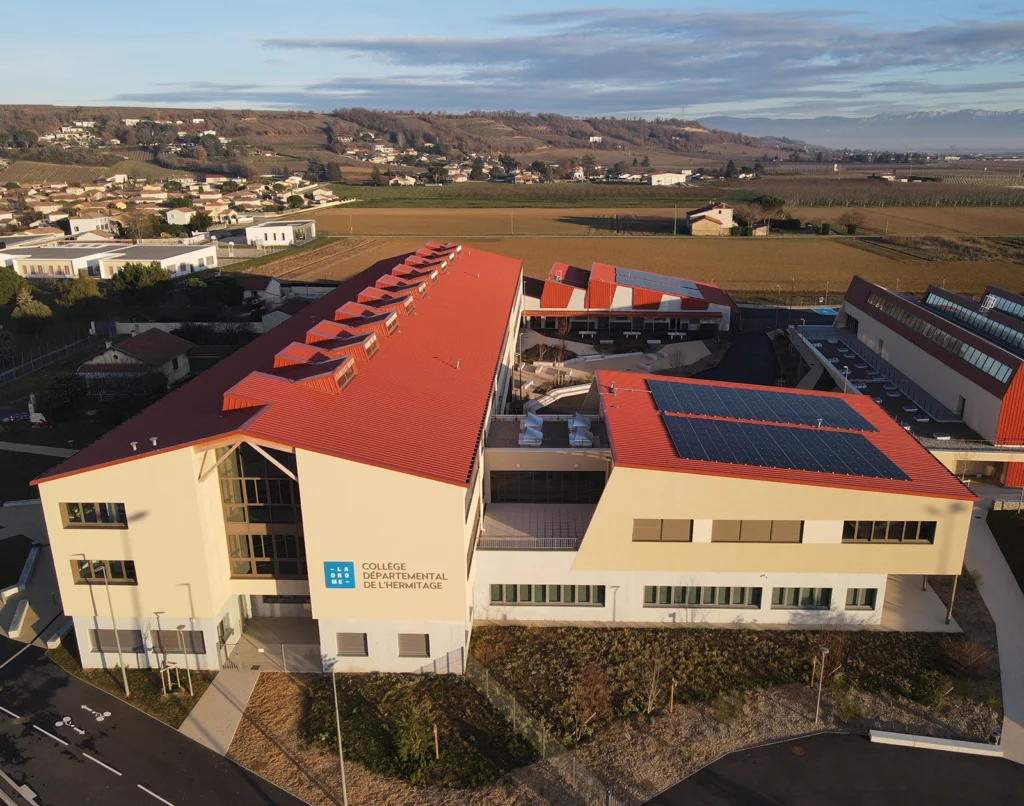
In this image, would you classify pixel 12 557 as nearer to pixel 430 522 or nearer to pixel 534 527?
pixel 430 522

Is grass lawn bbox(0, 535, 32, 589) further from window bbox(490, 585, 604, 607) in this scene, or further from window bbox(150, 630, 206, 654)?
window bbox(490, 585, 604, 607)

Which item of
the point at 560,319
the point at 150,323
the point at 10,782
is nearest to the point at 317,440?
the point at 10,782

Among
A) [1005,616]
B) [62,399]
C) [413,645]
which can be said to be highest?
[62,399]

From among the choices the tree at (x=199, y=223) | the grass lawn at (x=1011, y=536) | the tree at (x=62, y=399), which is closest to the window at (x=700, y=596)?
the grass lawn at (x=1011, y=536)

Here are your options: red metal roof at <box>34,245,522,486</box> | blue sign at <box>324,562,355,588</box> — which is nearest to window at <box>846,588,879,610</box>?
red metal roof at <box>34,245,522,486</box>

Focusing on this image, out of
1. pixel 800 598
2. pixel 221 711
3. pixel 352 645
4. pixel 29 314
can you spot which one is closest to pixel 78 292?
pixel 29 314

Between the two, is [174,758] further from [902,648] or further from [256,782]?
[902,648]
